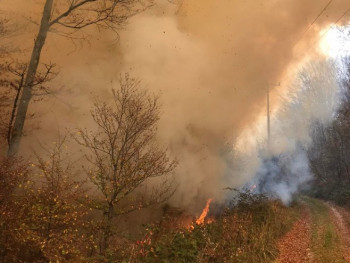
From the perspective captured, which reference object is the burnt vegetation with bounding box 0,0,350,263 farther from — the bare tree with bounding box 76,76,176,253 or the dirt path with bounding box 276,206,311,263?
the dirt path with bounding box 276,206,311,263

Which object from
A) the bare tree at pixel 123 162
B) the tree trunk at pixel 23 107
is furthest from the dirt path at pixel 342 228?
the tree trunk at pixel 23 107

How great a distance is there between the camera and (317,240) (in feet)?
36.6

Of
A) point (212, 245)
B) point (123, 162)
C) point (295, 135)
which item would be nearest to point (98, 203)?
point (123, 162)

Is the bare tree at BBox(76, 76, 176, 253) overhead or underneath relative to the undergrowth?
overhead

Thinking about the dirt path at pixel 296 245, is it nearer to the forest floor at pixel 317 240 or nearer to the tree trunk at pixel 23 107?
the forest floor at pixel 317 240

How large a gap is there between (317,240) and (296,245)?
1.23 metres

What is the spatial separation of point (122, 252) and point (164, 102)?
7.44m

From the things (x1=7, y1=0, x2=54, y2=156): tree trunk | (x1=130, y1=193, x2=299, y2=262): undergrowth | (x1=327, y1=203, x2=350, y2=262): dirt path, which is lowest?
(x1=130, y1=193, x2=299, y2=262): undergrowth

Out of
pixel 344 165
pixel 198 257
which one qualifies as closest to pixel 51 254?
pixel 198 257

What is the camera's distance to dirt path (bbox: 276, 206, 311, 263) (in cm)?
890

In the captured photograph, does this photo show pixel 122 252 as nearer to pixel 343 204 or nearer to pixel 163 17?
pixel 163 17

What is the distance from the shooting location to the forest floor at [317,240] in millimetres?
9000

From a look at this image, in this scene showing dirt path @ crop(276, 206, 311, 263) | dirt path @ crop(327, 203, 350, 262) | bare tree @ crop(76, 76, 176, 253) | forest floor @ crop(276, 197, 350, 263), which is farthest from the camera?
dirt path @ crop(327, 203, 350, 262)

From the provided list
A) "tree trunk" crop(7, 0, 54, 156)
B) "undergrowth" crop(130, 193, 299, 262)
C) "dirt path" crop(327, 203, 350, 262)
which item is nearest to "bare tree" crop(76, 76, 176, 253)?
"undergrowth" crop(130, 193, 299, 262)
